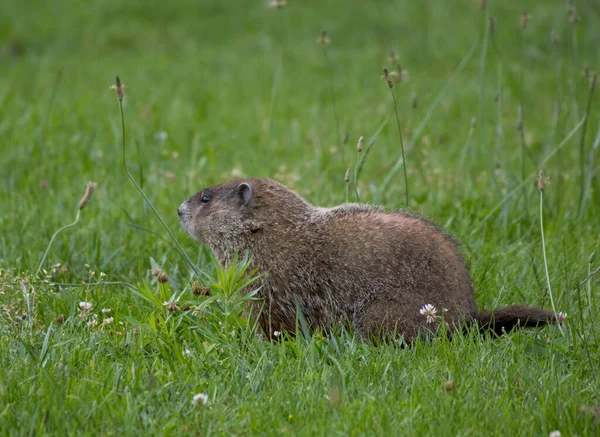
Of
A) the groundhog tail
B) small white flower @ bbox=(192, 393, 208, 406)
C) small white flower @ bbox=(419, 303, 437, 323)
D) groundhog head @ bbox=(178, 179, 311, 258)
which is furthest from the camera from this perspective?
groundhog head @ bbox=(178, 179, 311, 258)

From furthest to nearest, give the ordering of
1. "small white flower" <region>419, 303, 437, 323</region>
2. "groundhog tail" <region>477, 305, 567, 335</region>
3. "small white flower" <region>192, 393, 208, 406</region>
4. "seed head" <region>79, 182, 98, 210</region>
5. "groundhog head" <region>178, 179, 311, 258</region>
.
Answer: "groundhog head" <region>178, 179, 311, 258</region> → "seed head" <region>79, 182, 98, 210</region> → "groundhog tail" <region>477, 305, 567, 335</region> → "small white flower" <region>419, 303, 437, 323</region> → "small white flower" <region>192, 393, 208, 406</region>

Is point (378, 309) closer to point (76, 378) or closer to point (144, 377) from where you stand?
point (144, 377)

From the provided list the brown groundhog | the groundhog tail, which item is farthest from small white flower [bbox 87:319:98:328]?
the groundhog tail

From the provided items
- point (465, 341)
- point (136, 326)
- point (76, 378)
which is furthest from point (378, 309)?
point (76, 378)

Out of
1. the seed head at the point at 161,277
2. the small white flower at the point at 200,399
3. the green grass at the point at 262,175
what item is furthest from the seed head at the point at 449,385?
the seed head at the point at 161,277

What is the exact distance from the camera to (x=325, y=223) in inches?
172

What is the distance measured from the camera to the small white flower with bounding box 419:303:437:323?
A: 149 inches

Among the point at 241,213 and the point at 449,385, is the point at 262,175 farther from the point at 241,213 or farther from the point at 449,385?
the point at 449,385

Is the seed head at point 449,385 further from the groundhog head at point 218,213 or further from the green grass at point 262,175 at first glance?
the groundhog head at point 218,213

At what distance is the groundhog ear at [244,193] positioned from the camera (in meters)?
4.55

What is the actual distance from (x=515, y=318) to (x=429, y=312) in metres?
0.44

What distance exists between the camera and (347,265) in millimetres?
4117

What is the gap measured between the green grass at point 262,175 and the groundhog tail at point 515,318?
74mm

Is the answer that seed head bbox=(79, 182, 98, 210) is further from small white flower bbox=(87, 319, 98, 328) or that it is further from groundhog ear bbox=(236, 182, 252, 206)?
groundhog ear bbox=(236, 182, 252, 206)
